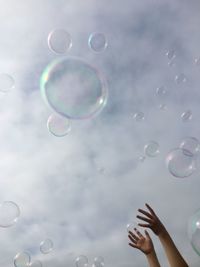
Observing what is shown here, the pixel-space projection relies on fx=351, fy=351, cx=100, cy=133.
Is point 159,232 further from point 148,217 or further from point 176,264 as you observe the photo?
point 176,264

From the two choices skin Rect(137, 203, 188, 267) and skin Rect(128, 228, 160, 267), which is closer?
skin Rect(137, 203, 188, 267)

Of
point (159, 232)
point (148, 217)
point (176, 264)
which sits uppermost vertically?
point (148, 217)

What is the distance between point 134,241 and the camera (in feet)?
24.9

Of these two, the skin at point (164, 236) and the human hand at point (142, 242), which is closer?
the skin at point (164, 236)

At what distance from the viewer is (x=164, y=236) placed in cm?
611

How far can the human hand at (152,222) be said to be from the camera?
6304 millimetres

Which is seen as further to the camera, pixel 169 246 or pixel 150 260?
pixel 150 260

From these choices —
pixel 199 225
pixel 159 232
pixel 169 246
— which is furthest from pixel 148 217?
pixel 199 225

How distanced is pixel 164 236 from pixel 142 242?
1.45 metres

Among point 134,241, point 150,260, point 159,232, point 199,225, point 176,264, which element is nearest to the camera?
point 176,264

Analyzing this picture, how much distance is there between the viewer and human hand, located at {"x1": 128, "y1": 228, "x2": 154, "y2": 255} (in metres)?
7.25

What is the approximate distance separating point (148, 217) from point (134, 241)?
4.10ft

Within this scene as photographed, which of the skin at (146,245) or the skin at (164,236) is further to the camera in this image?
the skin at (146,245)

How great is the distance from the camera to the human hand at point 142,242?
23.8ft
